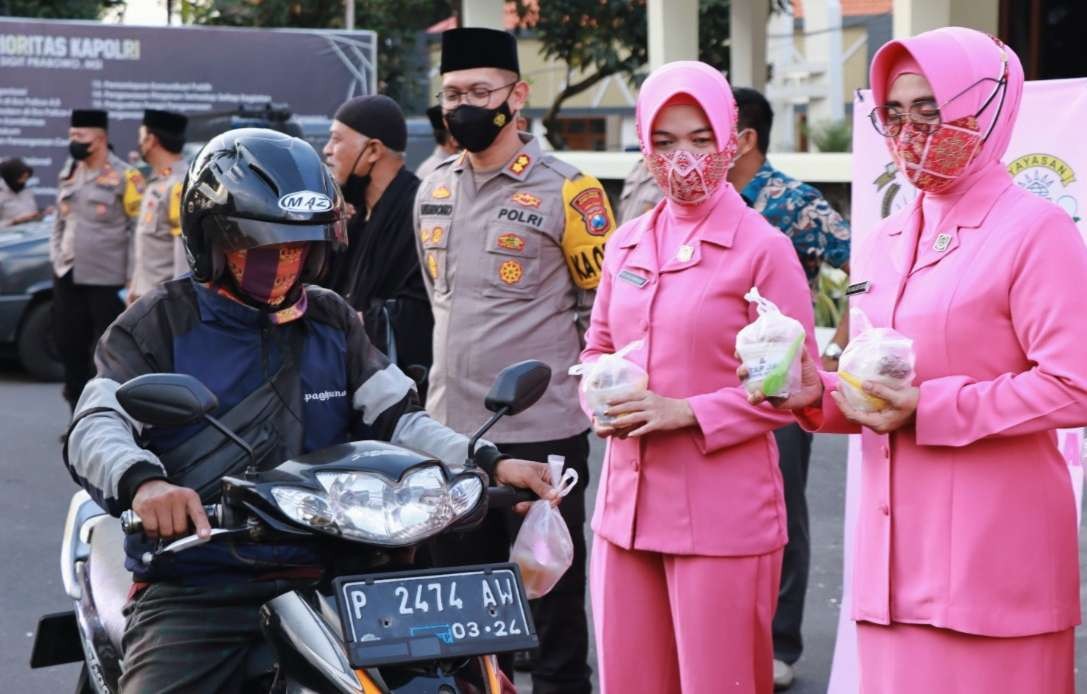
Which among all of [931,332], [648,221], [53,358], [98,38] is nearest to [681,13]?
[53,358]

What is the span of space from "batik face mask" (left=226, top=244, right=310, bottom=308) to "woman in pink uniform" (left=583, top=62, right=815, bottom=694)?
86 centimetres

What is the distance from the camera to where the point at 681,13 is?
15.5 m

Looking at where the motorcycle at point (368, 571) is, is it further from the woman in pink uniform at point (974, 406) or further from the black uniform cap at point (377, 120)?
the black uniform cap at point (377, 120)

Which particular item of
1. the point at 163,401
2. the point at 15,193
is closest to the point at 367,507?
the point at 163,401

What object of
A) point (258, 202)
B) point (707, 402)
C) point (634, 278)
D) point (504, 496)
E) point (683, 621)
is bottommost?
point (683, 621)

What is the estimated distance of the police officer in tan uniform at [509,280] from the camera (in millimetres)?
5465

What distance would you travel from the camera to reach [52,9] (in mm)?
29141

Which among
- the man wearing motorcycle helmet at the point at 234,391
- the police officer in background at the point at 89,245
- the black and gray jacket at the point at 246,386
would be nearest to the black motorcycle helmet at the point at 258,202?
the man wearing motorcycle helmet at the point at 234,391

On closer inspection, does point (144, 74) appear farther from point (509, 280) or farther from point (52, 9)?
point (509, 280)

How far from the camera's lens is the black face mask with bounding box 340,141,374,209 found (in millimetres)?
6703

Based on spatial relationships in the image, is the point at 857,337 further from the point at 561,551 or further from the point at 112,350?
the point at 112,350

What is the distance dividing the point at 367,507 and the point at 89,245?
344 inches

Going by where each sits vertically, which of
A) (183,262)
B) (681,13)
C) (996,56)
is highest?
(681,13)

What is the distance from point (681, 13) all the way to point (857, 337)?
12511 millimetres
